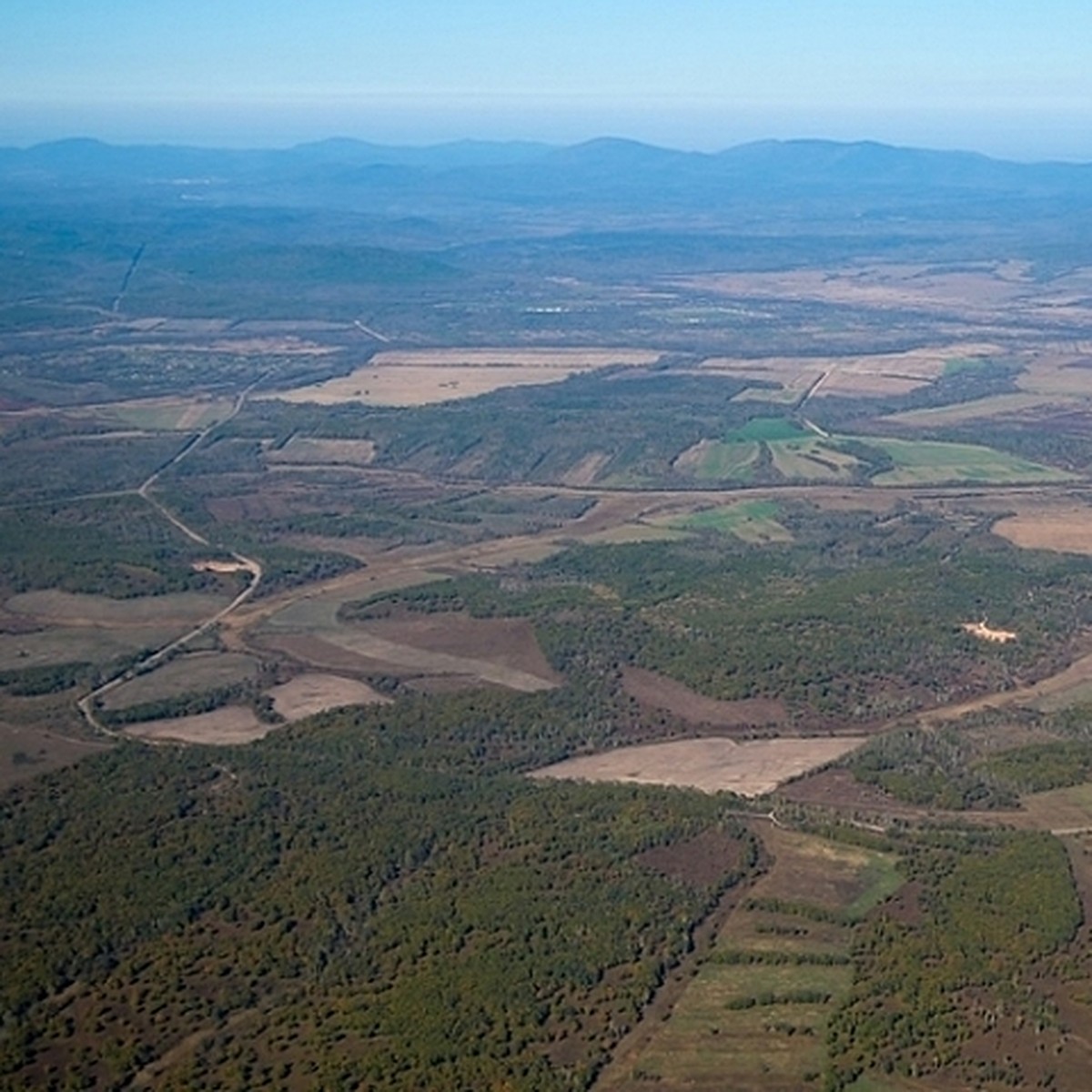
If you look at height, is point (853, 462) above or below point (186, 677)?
above

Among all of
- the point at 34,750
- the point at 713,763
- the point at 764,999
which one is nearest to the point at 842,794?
the point at 713,763

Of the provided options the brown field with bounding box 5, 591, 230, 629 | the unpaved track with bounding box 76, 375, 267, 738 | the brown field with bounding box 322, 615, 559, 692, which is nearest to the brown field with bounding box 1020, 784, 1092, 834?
the brown field with bounding box 322, 615, 559, 692

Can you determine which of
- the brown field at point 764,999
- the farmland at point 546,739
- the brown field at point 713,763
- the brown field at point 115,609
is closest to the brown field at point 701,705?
the farmland at point 546,739

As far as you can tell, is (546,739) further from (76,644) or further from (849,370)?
(849,370)

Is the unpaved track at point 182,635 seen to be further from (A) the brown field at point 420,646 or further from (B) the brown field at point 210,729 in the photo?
(A) the brown field at point 420,646

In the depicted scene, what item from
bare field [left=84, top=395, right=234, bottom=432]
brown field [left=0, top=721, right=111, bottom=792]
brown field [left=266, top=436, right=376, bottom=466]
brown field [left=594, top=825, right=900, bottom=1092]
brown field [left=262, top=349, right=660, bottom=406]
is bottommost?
bare field [left=84, top=395, right=234, bottom=432]

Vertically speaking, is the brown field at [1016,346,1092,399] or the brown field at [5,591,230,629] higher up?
the brown field at [1016,346,1092,399]

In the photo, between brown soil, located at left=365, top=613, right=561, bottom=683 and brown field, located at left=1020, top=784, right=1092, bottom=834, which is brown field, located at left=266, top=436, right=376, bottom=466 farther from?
brown field, located at left=1020, top=784, right=1092, bottom=834
